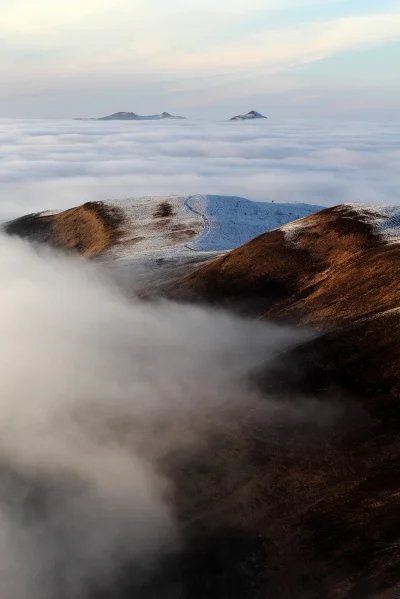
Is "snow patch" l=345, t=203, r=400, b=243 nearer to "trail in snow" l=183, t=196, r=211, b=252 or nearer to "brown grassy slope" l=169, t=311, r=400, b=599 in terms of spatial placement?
"brown grassy slope" l=169, t=311, r=400, b=599

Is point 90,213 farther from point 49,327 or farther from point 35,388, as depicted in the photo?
point 35,388

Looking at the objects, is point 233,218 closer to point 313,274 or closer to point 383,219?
point 383,219

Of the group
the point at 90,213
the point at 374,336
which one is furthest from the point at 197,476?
the point at 90,213

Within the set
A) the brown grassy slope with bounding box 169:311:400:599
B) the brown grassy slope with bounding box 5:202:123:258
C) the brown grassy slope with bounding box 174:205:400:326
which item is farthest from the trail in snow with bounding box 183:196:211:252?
the brown grassy slope with bounding box 169:311:400:599

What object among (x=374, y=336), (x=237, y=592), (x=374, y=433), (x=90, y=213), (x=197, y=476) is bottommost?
(x=237, y=592)

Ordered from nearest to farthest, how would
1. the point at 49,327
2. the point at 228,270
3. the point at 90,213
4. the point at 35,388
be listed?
the point at 35,388 < the point at 49,327 < the point at 228,270 < the point at 90,213

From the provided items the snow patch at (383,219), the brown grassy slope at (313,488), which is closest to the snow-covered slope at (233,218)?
the snow patch at (383,219)

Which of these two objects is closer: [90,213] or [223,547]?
[223,547]
